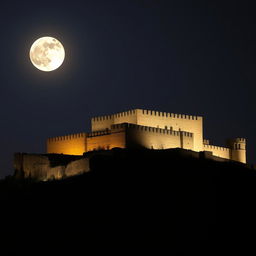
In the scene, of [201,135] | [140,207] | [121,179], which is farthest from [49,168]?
[201,135]

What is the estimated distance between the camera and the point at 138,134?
86.4m

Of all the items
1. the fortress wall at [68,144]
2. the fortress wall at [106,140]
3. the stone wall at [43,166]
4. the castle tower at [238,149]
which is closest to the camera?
the stone wall at [43,166]

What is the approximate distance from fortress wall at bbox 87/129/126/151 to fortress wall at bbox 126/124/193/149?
0.67 metres

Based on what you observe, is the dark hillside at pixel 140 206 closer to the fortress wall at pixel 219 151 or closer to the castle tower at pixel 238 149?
the fortress wall at pixel 219 151

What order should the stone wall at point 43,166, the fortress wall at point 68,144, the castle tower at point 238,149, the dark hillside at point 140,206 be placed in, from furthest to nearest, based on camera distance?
the castle tower at point 238,149
the fortress wall at point 68,144
the stone wall at point 43,166
the dark hillside at point 140,206

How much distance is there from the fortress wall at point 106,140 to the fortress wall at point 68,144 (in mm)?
967

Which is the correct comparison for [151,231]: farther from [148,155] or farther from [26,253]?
[148,155]

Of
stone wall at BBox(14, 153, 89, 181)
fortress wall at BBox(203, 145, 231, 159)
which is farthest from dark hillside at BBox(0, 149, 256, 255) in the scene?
fortress wall at BBox(203, 145, 231, 159)

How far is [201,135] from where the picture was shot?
312 ft

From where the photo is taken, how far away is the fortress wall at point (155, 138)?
8600 centimetres

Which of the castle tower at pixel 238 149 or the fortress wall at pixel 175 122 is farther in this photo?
the castle tower at pixel 238 149

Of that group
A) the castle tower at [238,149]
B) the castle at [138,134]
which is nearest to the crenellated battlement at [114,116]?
the castle at [138,134]

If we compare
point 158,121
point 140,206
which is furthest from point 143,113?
point 140,206

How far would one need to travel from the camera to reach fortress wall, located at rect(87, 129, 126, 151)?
282 feet
